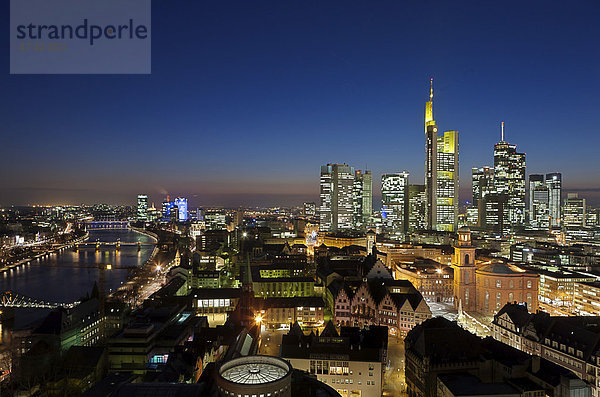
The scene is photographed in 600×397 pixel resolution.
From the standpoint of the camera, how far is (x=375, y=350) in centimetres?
1388

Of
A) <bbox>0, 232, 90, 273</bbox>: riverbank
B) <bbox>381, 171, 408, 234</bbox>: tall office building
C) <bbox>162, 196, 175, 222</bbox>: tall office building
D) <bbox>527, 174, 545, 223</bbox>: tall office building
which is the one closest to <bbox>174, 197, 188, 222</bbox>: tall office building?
<bbox>162, 196, 175, 222</bbox>: tall office building

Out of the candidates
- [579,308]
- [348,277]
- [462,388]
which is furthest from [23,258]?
[579,308]

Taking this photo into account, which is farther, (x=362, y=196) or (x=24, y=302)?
(x=362, y=196)

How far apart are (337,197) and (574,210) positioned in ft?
191

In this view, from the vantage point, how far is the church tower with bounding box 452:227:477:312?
25234 mm

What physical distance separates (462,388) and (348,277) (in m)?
15.2

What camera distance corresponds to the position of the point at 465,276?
2536 cm

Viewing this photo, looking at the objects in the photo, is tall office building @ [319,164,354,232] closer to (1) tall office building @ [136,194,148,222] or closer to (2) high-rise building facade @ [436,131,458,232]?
(2) high-rise building facade @ [436,131,458,232]

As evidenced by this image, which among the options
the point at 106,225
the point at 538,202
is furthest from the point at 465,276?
the point at 106,225

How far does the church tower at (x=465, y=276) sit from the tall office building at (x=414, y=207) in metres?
60.4

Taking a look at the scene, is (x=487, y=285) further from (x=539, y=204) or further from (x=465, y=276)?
(x=539, y=204)

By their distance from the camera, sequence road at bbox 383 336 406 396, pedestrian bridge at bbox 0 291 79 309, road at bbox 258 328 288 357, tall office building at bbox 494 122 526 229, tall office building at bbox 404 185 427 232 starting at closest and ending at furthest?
road at bbox 383 336 406 396 < road at bbox 258 328 288 357 < pedestrian bridge at bbox 0 291 79 309 < tall office building at bbox 494 122 526 229 < tall office building at bbox 404 185 427 232

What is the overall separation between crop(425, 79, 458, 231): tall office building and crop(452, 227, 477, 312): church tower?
163ft

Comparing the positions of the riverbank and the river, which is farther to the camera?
the riverbank
